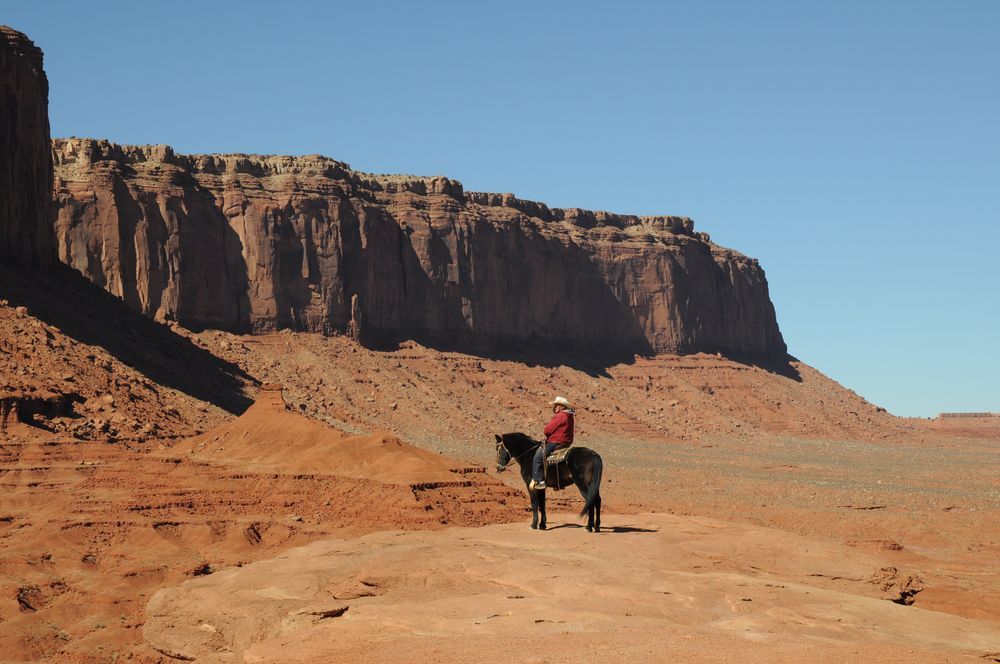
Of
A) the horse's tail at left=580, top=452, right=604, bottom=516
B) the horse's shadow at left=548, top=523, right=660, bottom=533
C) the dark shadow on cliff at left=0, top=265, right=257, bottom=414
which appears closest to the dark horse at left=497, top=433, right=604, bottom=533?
the horse's tail at left=580, top=452, right=604, bottom=516

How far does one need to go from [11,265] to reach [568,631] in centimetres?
4290

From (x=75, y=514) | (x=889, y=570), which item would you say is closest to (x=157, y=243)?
(x=75, y=514)

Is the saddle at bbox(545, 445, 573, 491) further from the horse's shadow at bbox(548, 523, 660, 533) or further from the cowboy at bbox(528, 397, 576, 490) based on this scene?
the horse's shadow at bbox(548, 523, 660, 533)

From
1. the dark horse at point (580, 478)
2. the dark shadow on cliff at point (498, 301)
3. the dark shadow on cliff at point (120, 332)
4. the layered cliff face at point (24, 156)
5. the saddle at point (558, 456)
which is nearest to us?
the dark horse at point (580, 478)

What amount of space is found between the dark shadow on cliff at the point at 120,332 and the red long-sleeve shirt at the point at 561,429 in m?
29.1

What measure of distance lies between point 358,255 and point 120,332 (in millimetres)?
28630

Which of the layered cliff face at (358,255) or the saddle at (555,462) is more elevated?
the layered cliff face at (358,255)

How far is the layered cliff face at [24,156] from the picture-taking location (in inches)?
1976

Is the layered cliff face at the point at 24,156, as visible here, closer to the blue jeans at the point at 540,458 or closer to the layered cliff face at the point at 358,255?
the layered cliff face at the point at 358,255

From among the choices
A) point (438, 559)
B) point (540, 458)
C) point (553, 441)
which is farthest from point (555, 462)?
point (438, 559)

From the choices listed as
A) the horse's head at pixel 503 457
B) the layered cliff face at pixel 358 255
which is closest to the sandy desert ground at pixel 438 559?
the horse's head at pixel 503 457

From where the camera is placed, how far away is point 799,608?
13594 millimetres

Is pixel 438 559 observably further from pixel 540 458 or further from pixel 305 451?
pixel 305 451

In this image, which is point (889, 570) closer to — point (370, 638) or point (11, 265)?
point (370, 638)
